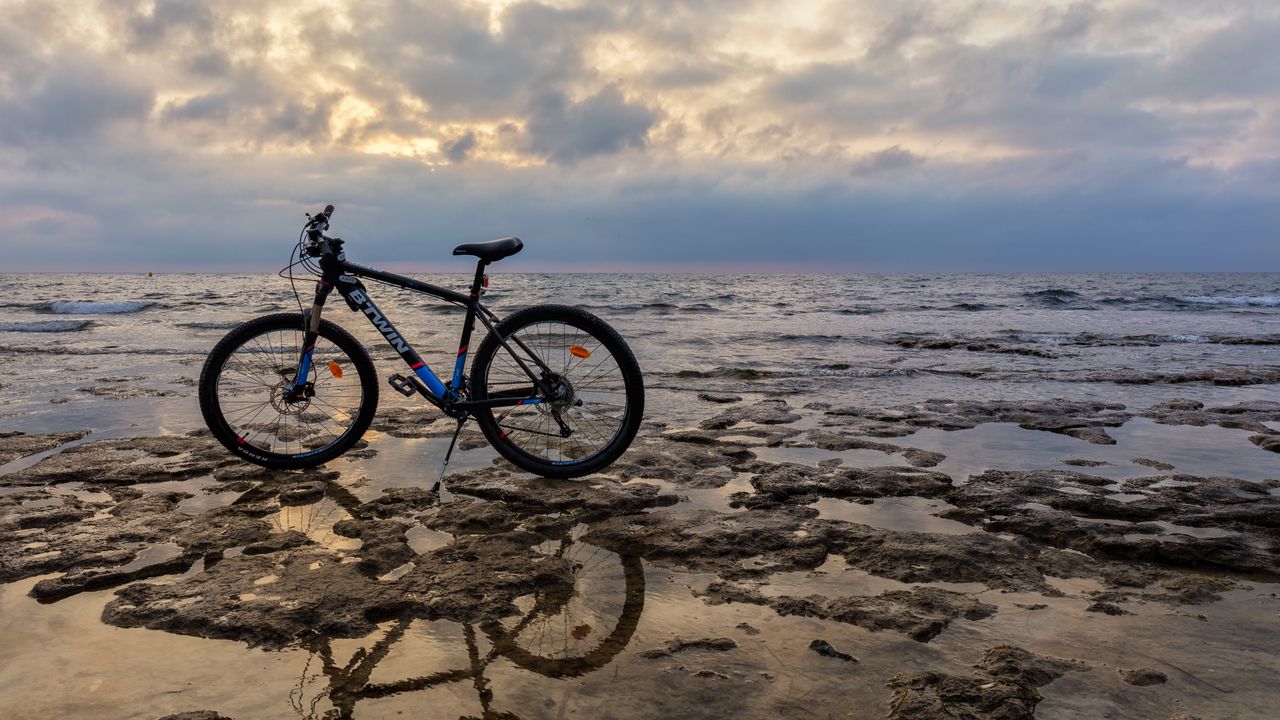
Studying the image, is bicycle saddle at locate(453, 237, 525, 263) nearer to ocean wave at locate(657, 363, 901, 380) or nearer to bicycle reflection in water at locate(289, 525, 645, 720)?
bicycle reflection in water at locate(289, 525, 645, 720)

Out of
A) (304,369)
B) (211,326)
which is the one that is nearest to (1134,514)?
(304,369)

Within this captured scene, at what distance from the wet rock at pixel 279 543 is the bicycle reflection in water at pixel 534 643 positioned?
95cm

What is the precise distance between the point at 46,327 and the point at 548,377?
648 inches

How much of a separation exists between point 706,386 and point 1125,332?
12388 millimetres

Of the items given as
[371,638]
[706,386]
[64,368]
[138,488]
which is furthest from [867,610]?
[64,368]

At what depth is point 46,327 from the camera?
15445mm

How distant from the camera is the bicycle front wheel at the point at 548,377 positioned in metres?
4.30

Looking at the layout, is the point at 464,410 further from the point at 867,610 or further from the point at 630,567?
the point at 867,610

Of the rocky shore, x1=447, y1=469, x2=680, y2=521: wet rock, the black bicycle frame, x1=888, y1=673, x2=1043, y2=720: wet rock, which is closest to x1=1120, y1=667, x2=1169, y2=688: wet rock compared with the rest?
the rocky shore

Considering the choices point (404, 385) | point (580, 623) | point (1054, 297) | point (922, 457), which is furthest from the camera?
point (1054, 297)

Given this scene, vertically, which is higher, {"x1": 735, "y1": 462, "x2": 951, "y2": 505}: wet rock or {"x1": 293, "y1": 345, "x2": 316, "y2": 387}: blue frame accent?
{"x1": 293, "y1": 345, "x2": 316, "y2": 387}: blue frame accent

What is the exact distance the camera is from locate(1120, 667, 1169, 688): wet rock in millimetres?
1978

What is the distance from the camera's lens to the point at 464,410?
4418 millimetres

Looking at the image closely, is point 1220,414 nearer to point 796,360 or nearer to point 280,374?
point 796,360
